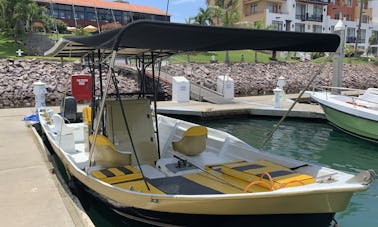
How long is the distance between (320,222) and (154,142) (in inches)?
137

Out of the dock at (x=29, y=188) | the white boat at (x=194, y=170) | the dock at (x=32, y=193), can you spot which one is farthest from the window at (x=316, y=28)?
the dock at (x=32, y=193)

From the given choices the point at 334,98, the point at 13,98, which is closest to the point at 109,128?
the point at 334,98

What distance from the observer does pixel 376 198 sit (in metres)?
7.66

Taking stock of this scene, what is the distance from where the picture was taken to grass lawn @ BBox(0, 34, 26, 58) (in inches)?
1273

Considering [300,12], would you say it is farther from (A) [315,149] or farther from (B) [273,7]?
(A) [315,149]

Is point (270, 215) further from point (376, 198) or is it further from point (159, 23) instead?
point (376, 198)

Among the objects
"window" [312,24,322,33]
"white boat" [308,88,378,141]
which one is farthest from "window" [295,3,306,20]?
"white boat" [308,88,378,141]

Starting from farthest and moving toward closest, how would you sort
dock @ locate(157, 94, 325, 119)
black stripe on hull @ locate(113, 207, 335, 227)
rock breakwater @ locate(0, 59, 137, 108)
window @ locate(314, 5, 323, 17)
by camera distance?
window @ locate(314, 5, 323, 17)
rock breakwater @ locate(0, 59, 137, 108)
dock @ locate(157, 94, 325, 119)
black stripe on hull @ locate(113, 207, 335, 227)

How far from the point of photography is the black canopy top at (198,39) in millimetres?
4316

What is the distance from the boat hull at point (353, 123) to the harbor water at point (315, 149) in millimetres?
271

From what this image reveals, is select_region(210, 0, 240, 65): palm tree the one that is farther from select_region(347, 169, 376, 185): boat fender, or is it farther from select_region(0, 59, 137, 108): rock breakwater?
select_region(347, 169, 376, 185): boat fender

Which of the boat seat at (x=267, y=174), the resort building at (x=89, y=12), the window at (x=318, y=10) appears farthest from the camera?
the window at (x=318, y=10)

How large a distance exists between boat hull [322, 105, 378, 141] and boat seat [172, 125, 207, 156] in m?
7.60

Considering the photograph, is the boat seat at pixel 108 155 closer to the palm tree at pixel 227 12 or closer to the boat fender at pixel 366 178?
the boat fender at pixel 366 178
